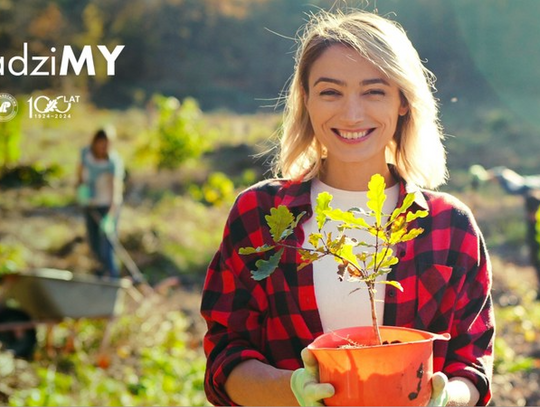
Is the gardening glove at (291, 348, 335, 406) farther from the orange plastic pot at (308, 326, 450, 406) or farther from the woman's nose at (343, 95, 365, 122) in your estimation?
the woman's nose at (343, 95, 365, 122)

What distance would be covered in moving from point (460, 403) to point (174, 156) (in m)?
10.0

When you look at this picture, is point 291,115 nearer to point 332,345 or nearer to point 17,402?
point 332,345

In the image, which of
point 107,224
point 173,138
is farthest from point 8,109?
point 107,224

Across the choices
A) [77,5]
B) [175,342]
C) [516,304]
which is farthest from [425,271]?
[77,5]

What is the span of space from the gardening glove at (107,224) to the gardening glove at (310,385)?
18.9 feet

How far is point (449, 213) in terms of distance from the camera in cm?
192

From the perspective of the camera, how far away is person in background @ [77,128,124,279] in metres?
7.25

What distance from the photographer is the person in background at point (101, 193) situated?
286 inches

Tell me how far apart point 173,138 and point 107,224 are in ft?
13.8

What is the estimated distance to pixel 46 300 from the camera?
5016 mm

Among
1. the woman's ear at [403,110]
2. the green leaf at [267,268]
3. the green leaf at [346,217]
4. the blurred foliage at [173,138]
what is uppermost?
the blurred foliage at [173,138]

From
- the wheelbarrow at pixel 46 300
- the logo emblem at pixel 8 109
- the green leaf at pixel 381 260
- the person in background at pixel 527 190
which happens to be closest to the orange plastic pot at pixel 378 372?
the green leaf at pixel 381 260

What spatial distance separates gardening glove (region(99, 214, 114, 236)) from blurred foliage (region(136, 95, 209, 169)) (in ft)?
12.9

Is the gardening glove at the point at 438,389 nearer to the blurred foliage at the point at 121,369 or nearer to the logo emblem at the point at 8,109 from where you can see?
the blurred foliage at the point at 121,369
